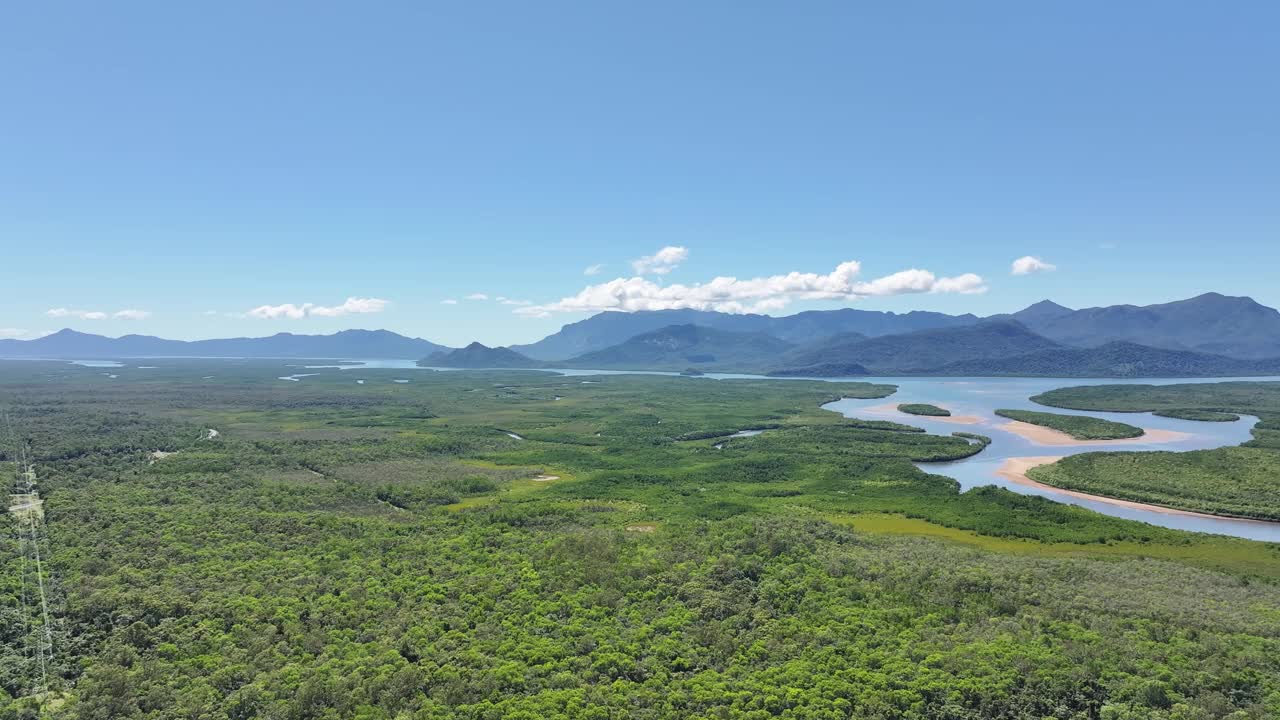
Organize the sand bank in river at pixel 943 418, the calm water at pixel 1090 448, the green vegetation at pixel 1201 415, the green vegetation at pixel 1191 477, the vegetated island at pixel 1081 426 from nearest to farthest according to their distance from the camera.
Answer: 1. the calm water at pixel 1090 448
2. the green vegetation at pixel 1191 477
3. the vegetated island at pixel 1081 426
4. the green vegetation at pixel 1201 415
5. the sand bank in river at pixel 943 418

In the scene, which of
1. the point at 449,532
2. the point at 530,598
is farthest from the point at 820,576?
the point at 449,532

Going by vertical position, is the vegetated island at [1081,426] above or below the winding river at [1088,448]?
above

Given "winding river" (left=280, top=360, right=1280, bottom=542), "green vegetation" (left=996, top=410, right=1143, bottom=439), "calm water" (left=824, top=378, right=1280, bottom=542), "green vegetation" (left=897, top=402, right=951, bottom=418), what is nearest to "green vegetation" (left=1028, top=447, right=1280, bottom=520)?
"winding river" (left=280, top=360, right=1280, bottom=542)

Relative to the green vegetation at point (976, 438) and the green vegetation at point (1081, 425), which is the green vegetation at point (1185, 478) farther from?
the green vegetation at point (1081, 425)

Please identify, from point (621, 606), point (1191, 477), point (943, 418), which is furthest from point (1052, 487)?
point (943, 418)

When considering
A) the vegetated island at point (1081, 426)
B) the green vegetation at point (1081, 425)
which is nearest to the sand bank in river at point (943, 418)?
the vegetated island at point (1081, 426)

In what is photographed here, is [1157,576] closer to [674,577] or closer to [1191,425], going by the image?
[674,577]

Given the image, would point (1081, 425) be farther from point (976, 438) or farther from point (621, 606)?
point (621, 606)
